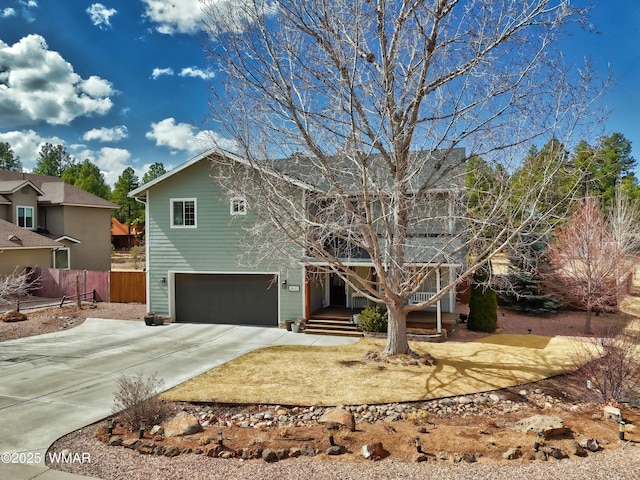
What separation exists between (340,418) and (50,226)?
25653 millimetres

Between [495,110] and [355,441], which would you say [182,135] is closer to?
[495,110]

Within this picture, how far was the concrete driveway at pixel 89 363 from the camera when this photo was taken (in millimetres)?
7074

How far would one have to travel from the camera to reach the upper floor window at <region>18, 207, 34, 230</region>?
24455mm

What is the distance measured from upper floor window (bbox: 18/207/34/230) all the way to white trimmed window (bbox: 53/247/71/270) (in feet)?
7.28

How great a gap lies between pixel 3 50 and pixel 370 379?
1809 cm

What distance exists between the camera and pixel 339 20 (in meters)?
9.17

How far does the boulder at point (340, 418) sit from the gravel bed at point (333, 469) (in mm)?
1304

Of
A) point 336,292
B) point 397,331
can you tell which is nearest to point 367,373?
point 397,331

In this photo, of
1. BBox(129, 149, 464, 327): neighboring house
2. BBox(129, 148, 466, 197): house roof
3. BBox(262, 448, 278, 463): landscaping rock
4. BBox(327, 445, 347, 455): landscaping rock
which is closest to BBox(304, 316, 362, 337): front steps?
BBox(129, 149, 464, 327): neighboring house

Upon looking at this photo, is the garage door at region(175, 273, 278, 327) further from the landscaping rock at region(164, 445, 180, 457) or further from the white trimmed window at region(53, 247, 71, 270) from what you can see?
the white trimmed window at region(53, 247, 71, 270)

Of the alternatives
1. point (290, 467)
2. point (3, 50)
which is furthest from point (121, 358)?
point (3, 50)

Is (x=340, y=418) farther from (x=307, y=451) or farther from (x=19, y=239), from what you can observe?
(x=19, y=239)

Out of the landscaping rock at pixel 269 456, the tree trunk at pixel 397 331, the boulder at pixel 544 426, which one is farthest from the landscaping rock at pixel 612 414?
the landscaping rock at pixel 269 456

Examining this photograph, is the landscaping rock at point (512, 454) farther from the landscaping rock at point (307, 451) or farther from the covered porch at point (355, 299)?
the covered porch at point (355, 299)
